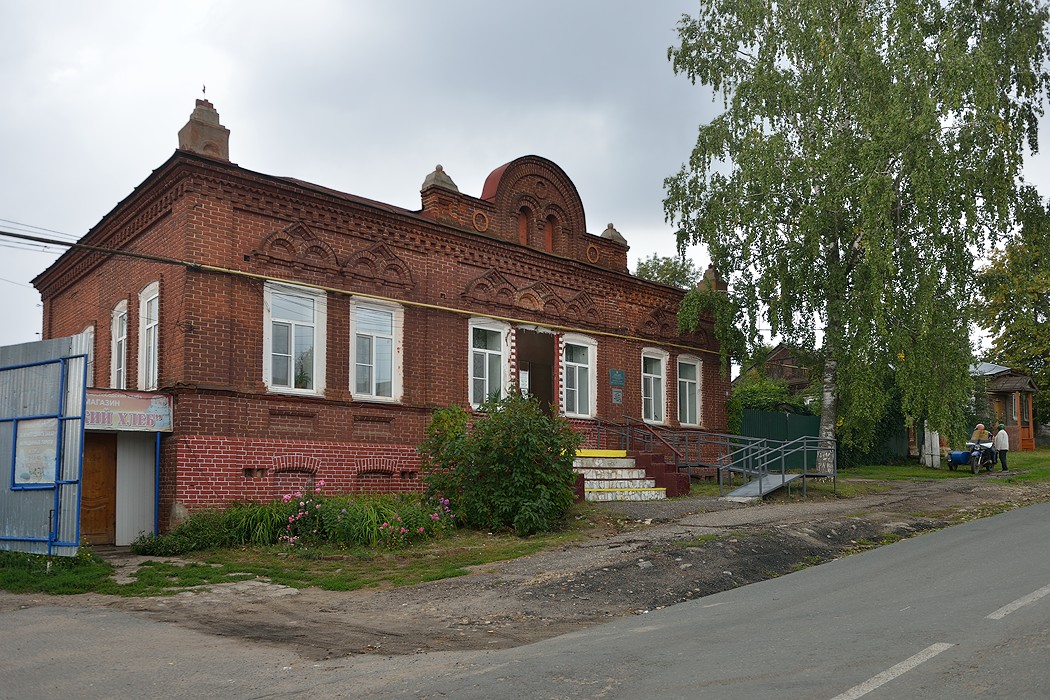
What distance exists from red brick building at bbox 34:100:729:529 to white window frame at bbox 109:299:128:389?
0.06m

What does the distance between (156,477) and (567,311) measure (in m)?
10.6

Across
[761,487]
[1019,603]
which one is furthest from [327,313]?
[1019,603]

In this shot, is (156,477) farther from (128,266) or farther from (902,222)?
(902,222)

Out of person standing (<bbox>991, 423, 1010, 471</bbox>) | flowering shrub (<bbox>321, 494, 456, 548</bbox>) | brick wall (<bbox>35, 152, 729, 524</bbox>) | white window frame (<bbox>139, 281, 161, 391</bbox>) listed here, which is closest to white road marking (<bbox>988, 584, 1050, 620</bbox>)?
flowering shrub (<bbox>321, 494, 456, 548</bbox>)

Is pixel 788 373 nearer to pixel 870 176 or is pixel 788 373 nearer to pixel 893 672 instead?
pixel 870 176

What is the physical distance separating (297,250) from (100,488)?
547 cm

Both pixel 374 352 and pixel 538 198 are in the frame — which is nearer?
pixel 374 352

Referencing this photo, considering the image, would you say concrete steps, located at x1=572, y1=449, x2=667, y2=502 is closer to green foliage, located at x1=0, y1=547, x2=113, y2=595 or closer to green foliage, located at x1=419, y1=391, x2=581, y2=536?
green foliage, located at x1=419, y1=391, x2=581, y2=536

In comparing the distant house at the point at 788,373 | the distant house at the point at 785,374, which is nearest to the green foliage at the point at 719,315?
the distant house at the point at 785,374

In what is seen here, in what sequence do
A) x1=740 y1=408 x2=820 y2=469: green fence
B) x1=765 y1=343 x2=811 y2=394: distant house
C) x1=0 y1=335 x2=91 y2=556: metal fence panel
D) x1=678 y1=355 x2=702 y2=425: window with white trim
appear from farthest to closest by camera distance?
x1=765 y1=343 x2=811 y2=394: distant house
x1=740 y1=408 x2=820 y2=469: green fence
x1=678 y1=355 x2=702 y2=425: window with white trim
x1=0 y1=335 x2=91 y2=556: metal fence panel

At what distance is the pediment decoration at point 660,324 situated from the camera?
81.9 ft

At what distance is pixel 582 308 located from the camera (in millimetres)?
23172

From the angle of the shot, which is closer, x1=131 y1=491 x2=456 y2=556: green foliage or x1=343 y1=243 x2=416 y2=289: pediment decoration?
x1=131 y1=491 x2=456 y2=556: green foliage

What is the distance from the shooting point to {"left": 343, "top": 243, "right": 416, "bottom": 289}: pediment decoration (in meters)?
18.5
